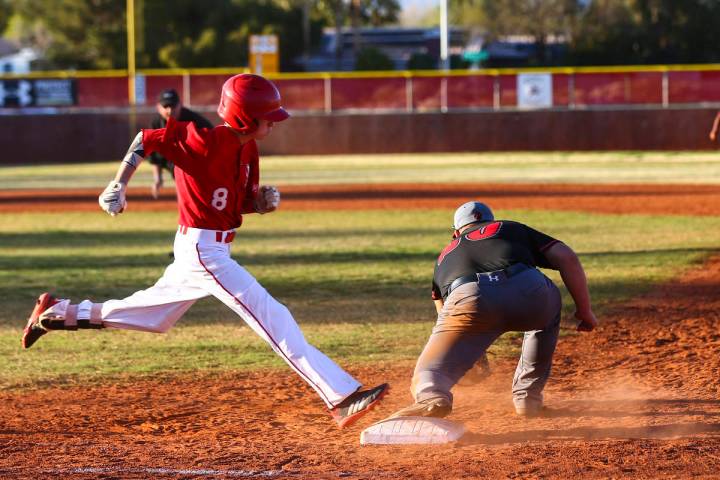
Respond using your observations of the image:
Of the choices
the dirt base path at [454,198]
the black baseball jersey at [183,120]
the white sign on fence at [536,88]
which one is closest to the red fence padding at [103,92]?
the dirt base path at [454,198]

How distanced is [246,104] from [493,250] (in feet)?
5.08

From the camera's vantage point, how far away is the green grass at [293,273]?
8.73 m

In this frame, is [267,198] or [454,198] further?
[454,198]

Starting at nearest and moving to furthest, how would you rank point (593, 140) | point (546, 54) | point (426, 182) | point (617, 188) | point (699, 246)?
point (699, 246)
point (617, 188)
point (426, 182)
point (593, 140)
point (546, 54)

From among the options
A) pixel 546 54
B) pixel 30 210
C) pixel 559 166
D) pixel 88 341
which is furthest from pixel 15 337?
pixel 546 54

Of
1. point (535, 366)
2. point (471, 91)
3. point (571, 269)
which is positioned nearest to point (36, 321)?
point (535, 366)

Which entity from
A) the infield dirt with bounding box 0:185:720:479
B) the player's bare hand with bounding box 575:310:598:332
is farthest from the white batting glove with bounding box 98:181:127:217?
the player's bare hand with bounding box 575:310:598:332

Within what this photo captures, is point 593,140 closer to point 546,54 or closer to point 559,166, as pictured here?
point 559,166

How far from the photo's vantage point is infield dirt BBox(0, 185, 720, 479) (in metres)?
5.52

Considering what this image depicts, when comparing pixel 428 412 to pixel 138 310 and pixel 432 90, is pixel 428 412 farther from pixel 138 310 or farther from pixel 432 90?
pixel 432 90

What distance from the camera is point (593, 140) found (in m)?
34.7

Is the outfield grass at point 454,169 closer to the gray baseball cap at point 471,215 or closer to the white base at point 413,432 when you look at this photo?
the gray baseball cap at point 471,215

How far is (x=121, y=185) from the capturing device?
19.5ft

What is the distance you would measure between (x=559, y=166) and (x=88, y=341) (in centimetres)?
2233
